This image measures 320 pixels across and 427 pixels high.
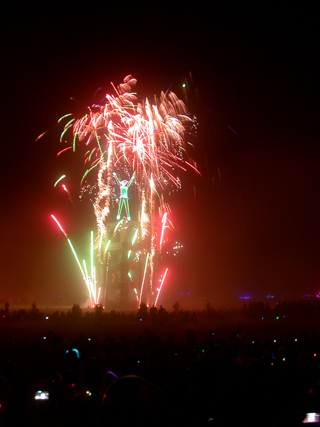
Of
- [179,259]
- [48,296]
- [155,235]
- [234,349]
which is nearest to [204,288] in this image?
[179,259]

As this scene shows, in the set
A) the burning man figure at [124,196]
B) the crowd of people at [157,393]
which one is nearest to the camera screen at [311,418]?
the crowd of people at [157,393]

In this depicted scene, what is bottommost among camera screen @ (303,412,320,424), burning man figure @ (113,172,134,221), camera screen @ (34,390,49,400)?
camera screen @ (303,412,320,424)

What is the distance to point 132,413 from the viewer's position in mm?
3357

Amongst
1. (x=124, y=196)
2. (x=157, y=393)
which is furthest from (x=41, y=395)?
(x=124, y=196)

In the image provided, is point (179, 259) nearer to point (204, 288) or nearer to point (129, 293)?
point (204, 288)

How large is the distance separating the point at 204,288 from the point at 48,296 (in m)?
19.9

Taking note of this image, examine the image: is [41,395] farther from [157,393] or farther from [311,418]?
[311,418]

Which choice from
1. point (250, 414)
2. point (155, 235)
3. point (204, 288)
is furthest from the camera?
point (204, 288)

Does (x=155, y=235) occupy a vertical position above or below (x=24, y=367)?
above

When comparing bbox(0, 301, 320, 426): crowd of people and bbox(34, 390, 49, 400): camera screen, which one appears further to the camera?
bbox(34, 390, 49, 400): camera screen

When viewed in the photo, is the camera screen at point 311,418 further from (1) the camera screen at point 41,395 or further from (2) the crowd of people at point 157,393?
(1) the camera screen at point 41,395

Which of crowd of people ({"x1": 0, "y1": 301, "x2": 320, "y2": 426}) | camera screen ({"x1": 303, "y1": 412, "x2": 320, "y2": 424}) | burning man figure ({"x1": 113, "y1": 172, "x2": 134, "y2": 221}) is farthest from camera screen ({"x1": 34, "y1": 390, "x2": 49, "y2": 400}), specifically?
burning man figure ({"x1": 113, "y1": 172, "x2": 134, "y2": 221})

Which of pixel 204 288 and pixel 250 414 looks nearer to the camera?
pixel 250 414

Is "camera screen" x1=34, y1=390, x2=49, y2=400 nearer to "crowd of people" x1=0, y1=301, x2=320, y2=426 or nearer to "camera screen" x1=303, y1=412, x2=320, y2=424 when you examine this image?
"crowd of people" x1=0, y1=301, x2=320, y2=426
